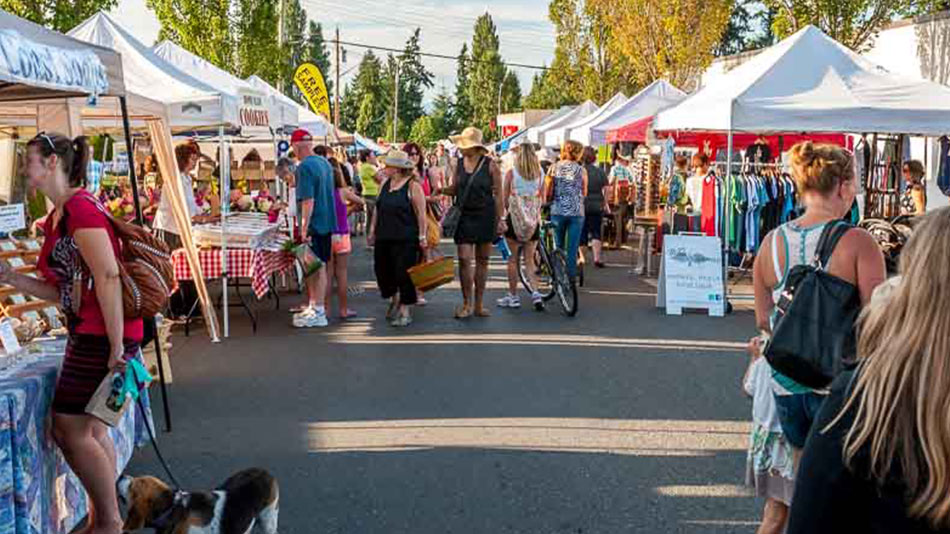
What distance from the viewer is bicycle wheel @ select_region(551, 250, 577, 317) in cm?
1135

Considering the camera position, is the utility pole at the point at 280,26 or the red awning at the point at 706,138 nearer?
the red awning at the point at 706,138

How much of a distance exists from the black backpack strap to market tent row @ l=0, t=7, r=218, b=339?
3.51 m

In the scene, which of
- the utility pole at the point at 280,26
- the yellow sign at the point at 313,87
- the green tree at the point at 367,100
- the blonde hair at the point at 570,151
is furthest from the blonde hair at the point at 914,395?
the green tree at the point at 367,100

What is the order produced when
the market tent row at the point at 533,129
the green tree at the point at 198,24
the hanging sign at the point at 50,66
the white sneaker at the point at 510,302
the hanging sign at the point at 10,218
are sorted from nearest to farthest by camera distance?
the hanging sign at the point at 50,66 → the hanging sign at the point at 10,218 → the white sneaker at the point at 510,302 → the green tree at the point at 198,24 → the market tent row at the point at 533,129

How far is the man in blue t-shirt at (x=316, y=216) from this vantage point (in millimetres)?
10625

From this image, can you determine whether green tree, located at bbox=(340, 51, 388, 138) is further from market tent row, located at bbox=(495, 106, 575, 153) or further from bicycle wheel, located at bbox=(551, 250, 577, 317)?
bicycle wheel, located at bbox=(551, 250, 577, 317)

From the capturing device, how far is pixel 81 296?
4.25m

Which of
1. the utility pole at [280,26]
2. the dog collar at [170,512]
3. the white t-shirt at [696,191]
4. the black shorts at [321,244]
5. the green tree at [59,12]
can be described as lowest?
→ the dog collar at [170,512]

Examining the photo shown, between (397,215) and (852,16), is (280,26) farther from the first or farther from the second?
(397,215)

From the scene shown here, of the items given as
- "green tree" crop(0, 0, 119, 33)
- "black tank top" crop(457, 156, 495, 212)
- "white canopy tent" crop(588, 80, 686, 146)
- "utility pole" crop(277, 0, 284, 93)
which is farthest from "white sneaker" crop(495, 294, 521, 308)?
"utility pole" crop(277, 0, 284, 93)

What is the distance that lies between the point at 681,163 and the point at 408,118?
9649cm

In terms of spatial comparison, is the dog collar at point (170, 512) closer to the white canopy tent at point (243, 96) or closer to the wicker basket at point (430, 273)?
the wicker basket at point (430, 273)

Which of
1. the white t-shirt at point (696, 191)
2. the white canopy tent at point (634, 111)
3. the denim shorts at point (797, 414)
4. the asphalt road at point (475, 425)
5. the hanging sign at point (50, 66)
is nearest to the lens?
the denim shorts at point (797, 414)

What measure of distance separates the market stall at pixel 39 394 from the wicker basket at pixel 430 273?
481 cm
